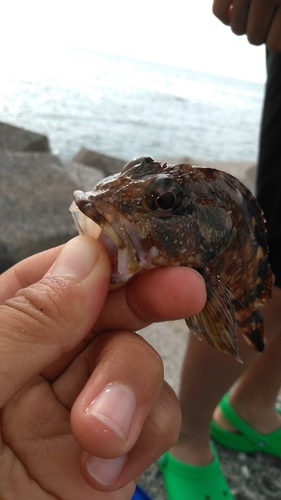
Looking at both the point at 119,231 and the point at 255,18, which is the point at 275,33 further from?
the point at 119,231

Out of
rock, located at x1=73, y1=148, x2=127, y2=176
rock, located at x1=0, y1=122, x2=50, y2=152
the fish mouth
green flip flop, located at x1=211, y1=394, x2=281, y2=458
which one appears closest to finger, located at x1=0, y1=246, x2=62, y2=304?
the fish mouth

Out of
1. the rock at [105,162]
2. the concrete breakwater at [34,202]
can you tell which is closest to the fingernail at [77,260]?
the concrete breakwater at [34,202]

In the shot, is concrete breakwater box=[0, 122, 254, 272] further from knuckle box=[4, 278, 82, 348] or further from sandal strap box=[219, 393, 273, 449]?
knuckle box=[4, 278, 82, 348]

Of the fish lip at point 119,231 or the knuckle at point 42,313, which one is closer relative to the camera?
the knuckle at point 42,313

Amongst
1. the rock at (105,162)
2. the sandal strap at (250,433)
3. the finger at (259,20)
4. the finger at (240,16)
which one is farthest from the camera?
the rock at (105,162)

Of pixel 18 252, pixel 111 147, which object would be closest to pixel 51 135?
pixel 111 147

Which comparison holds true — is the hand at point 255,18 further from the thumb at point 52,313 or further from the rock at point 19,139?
the rock at point 19,139
